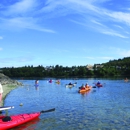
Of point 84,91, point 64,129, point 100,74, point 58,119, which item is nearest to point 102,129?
point 64,129

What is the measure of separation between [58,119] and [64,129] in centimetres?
Answer: 399

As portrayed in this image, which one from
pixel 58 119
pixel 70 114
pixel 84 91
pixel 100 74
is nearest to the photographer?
pixel 58 119

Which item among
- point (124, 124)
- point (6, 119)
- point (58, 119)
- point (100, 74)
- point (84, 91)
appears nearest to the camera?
point (6, 119)

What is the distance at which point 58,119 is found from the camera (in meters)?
26.9

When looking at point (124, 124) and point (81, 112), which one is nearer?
point (124, 124)

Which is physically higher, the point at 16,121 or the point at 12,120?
the point at 12,120

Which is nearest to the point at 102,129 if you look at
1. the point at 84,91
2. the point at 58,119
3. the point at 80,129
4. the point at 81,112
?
the point at 80,129

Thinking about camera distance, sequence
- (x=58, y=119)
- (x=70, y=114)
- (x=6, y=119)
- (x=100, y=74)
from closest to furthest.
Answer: (x=6, y=119)
(x=58, y=119)
(x=70, y=114)
(x=100, y=74)

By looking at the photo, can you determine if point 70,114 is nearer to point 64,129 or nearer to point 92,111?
Result: point 92,111

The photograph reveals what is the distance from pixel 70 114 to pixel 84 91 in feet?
88.6

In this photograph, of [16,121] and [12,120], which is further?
[16,121]

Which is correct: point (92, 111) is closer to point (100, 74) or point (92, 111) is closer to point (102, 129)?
point (102, 129)

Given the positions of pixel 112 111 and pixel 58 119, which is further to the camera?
pixel 112 111

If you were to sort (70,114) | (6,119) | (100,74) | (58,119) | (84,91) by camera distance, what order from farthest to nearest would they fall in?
1. (100,74)
2. (84,91)
3. (70,114)
4. (58,119)
5. (6,119)
